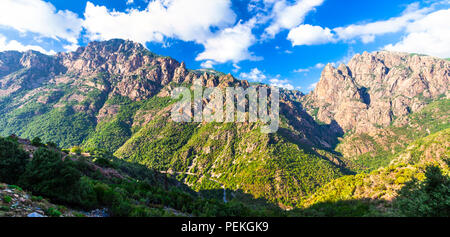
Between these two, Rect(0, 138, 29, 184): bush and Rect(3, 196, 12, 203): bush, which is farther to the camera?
Rect(0, 138, 29, 184): bush

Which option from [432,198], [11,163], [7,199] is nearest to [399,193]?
[432,198]

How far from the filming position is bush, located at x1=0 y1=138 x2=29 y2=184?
18217mm

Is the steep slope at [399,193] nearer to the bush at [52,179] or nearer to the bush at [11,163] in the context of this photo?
the bush at [52,179]

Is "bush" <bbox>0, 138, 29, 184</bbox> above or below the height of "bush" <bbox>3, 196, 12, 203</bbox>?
above

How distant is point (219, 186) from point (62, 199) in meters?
141

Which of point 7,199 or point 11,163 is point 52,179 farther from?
point 11,163

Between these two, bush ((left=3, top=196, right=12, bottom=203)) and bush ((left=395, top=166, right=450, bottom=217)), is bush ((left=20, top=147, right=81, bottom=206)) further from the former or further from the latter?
bush ((left=395, top=166, right=450, bottom=217))

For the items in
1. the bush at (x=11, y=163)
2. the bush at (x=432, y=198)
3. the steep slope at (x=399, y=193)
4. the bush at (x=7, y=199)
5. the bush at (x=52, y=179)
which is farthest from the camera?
the bush at (x=11, y=163)

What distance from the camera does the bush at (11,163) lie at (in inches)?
717

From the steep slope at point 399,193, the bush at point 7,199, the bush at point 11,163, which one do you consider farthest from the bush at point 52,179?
the steep slope at point 399,193

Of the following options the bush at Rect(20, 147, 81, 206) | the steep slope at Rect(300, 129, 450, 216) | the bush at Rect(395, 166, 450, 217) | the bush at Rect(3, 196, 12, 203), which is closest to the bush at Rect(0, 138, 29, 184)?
the bush at Rect(20, 147, 81, 206)
